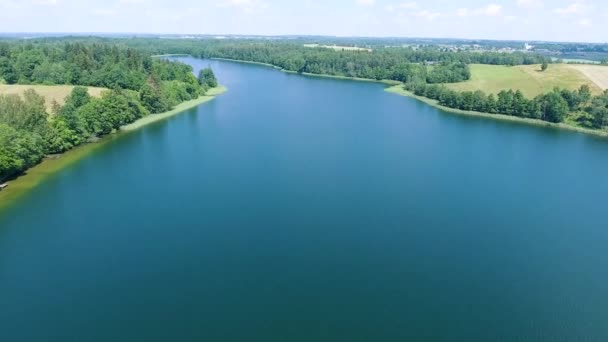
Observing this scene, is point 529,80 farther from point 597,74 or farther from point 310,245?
point 310,245

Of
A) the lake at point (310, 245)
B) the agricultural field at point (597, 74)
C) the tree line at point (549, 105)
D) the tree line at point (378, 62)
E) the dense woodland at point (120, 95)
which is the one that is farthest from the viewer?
the tree line at point (378, 62)

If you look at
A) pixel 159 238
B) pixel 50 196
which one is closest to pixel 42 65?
pixel 50 196

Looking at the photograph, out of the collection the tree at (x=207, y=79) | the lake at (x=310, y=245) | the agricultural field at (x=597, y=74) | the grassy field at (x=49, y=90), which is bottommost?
the lake at (x=310, y=245)

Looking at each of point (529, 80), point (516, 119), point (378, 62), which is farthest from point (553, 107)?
point (378, 62)

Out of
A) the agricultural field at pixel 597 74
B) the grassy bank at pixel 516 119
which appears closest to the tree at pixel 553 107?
the grassy bank at pixel 516 119

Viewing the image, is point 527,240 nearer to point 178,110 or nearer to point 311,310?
point 311,310

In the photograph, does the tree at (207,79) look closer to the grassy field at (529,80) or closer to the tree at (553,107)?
the grassy field at (529,80)
